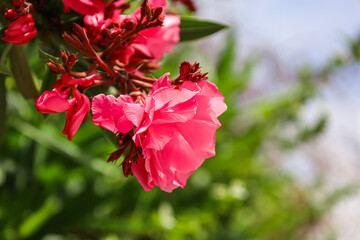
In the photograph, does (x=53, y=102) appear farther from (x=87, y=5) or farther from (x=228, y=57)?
(x=228, y=57)

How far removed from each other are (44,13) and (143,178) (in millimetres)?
161

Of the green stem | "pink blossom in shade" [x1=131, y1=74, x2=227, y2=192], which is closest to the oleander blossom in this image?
"pink blossom in shade" [x1=131, y1=74, x2=227, y2=192]

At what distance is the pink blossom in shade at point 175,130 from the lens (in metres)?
0.22

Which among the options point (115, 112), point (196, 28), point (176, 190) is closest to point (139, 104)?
point (115, 112)

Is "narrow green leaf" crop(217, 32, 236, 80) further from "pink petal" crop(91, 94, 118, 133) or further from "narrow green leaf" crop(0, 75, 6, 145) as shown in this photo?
"pink petal" crop(91, 94, 118, 133)

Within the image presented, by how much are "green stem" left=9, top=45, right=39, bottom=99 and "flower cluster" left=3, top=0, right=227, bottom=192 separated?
0.35 feet

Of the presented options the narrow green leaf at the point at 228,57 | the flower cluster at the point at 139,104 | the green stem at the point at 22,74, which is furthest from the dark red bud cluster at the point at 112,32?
the narrow green leaf at the point at 228,57

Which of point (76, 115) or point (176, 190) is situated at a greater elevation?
point (76, 115)

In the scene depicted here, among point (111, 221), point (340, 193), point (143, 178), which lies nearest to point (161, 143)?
point (143, 178)

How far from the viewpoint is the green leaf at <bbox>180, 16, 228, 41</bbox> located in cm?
37

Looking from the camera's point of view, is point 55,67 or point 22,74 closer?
point 55,67

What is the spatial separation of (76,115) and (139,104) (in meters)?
0.04

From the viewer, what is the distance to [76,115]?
0.77 feet

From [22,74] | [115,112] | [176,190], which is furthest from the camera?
[176,190]
